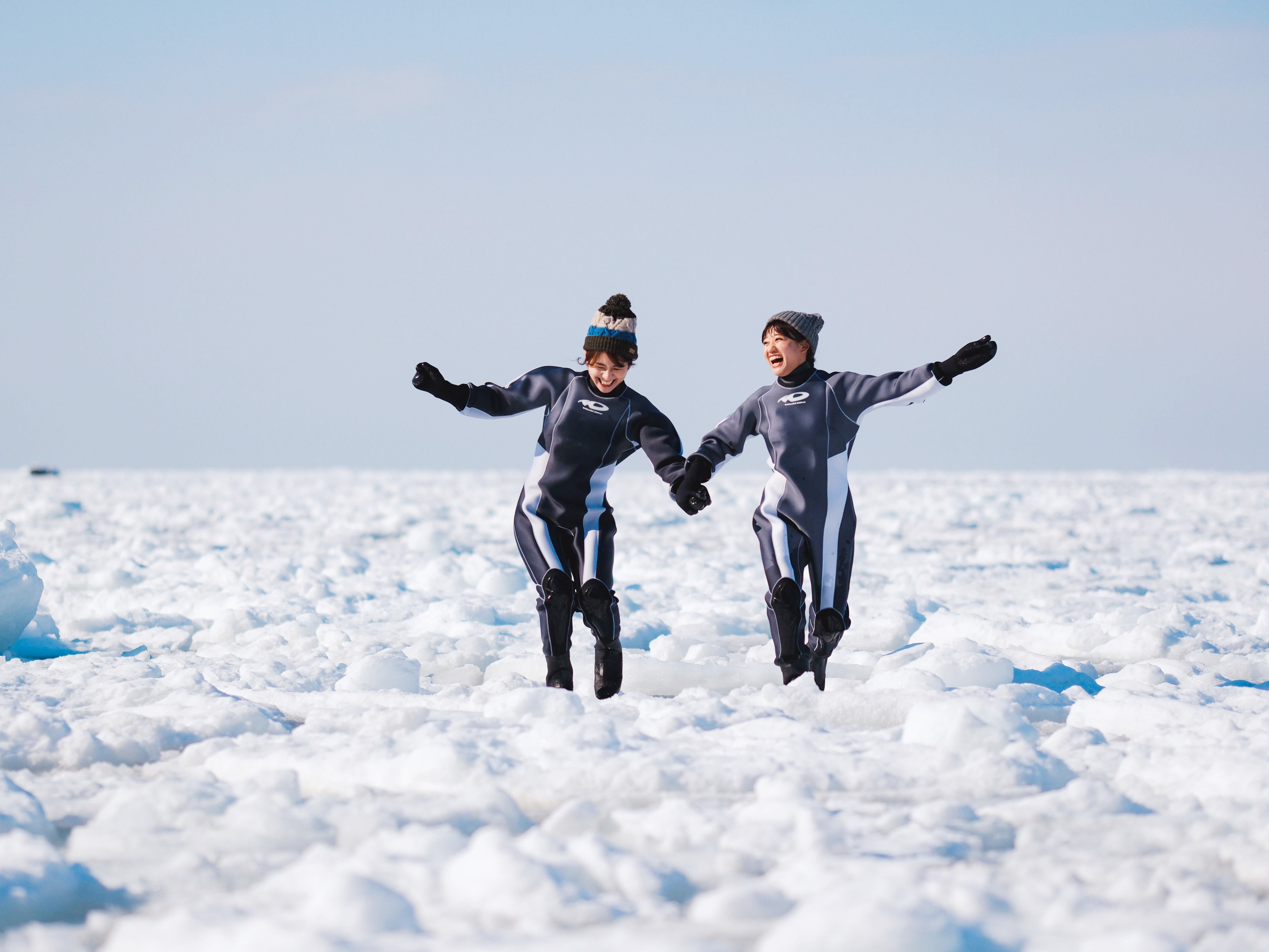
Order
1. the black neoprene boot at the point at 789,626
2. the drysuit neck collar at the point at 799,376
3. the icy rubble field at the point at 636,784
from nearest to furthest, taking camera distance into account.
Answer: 1. the icy rubble field at the point at 636,784
2. the black neoprene boot at the point at 789,626
3. the drysuit neck collar at the point at 799,376

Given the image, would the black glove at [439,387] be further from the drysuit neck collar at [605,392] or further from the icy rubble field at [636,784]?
the icy rubble field at [636,784]

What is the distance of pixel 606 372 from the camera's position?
14.4 feet

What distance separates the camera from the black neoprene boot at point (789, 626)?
14.7 ft

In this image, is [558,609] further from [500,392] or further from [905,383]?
[905,383]

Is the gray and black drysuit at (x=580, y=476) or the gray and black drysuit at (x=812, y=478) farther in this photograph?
the gray and black drysuit at (x=812, y=478)

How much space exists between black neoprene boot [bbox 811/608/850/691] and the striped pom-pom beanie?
1.29 m

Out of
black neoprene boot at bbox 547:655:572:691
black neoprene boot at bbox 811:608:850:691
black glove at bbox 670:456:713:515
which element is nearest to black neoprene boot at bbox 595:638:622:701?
black neoprene boot at bbox 547:655:572:691

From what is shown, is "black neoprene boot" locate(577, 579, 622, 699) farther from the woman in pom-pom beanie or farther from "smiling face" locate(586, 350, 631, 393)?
"smiling face" locate(586, 350, 631, 393)

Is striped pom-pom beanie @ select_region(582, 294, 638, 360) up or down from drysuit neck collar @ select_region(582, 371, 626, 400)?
up

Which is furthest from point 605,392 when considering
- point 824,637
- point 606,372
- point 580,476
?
point 824,637

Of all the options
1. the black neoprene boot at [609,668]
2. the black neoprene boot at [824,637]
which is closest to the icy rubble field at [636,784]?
the black neoprene boot at [824,637]

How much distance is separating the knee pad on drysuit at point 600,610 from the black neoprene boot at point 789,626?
65cm

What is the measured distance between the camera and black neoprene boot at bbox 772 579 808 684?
4480mm

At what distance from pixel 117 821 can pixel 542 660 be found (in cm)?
264
